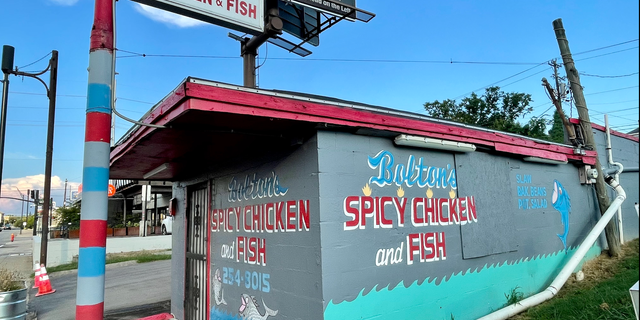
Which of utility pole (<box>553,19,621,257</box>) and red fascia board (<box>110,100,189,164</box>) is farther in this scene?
utility pole (<box>553,19,621,257</box>)

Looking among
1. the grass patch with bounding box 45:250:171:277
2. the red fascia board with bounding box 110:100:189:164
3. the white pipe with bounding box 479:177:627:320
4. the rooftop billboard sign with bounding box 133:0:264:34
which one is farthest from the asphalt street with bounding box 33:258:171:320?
the white pipe with bounding box 479:177:627:320

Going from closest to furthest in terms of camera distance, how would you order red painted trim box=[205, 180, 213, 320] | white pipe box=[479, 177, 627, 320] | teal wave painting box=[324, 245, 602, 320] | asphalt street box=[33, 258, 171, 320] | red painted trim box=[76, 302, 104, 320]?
red painted trim box=[76, 302, 104, 320], teal wave painting box=[324, 245, 602, 320], white pipe box=[479, 177, 627, 320], red painted trim box=[205, 180, 213, 320], asphalt street box=[33, 258, 171, 320]

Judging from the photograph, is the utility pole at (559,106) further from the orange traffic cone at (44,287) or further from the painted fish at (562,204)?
the orange traffic cone at (44,287)

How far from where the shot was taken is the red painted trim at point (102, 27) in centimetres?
362

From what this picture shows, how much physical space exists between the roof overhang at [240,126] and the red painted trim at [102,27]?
2.27ft

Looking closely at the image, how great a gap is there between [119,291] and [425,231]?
9.64 metres

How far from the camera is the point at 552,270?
738 cm

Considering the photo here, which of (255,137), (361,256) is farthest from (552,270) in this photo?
(255,137)

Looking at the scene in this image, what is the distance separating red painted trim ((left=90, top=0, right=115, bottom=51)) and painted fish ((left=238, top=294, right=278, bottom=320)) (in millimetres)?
3301

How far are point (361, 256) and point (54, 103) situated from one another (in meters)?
13.8

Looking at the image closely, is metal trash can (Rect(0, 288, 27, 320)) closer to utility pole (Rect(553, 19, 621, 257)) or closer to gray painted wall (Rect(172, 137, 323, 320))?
gray painted wall (Rect(172, 137, 323, 320))

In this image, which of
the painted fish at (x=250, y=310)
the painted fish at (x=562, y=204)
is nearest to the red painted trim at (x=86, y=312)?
the painted fish at (x=250, y=310)

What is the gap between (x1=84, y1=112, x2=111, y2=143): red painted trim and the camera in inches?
137

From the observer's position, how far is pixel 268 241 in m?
5.00
